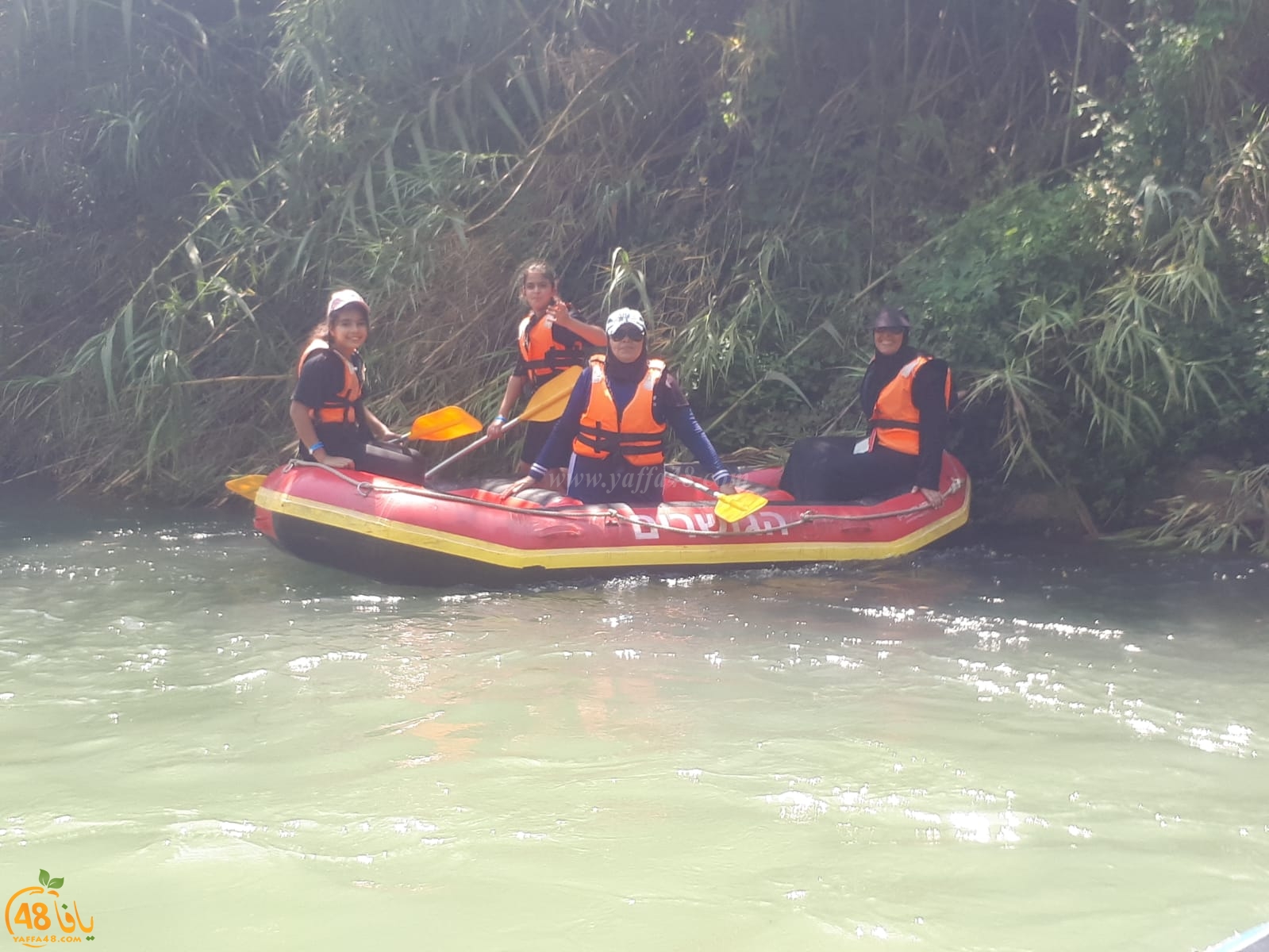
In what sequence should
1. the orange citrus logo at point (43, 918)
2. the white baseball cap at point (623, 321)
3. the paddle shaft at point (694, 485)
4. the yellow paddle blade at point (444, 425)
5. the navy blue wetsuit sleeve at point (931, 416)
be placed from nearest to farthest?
the orange citrus logo at point (43, 918) < the white baseball cap at point (623, 321) < the navy blue wetsuit sleeve at point (931, 416) < the paddle shaft at point (694, 485) < the yellow paddle blade at point (444, 425)

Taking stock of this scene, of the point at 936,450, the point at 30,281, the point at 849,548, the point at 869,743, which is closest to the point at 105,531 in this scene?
the point at 30,281

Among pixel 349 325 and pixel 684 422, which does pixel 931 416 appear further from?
pixel 349 325

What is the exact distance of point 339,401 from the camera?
524 centimetres

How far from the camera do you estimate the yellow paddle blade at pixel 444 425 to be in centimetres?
585

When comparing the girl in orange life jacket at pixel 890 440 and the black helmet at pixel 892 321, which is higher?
the black helmet at pixel 892 321

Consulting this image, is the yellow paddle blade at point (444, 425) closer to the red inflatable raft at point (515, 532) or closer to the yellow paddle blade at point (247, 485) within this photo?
the red inflatable raft at point (515, 532)

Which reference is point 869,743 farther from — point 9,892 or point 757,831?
point 9,892

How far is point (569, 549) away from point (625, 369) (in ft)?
2.61

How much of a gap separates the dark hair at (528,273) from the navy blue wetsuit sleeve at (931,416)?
180 cm

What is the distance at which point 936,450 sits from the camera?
5488 millimetres

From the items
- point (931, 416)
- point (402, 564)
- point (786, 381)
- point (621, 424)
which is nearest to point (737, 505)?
point (621, 424)

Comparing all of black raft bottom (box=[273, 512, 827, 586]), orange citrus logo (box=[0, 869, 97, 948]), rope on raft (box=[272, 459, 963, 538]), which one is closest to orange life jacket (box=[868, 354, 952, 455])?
rope on raft (box=[272, 459, 963, 538])

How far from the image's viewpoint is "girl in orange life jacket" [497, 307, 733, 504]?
5098 millimetres

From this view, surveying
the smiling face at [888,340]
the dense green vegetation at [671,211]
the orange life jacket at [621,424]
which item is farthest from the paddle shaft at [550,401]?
the smiling face at [888,340]
